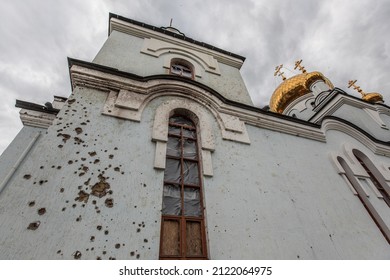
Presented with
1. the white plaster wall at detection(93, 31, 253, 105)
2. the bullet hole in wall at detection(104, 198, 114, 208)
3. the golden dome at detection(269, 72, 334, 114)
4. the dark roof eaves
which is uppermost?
the golden dome at detection(269, 72, 334, 114)

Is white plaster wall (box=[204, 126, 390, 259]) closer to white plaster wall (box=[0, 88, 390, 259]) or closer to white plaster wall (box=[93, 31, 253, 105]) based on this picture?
white plaster wall (box=[0, 88, 390, 259])

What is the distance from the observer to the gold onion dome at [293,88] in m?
15.1

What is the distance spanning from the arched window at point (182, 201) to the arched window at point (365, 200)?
14.7 feet

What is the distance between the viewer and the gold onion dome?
15075 millimetres

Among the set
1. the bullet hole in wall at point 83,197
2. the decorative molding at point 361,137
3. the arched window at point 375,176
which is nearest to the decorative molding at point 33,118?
the bullet hole in wall at point 83,197

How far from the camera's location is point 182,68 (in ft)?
20.0

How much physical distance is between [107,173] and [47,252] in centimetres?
109

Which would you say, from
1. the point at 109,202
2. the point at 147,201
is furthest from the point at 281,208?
the point at 109,202

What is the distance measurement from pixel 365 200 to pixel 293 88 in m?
13.3

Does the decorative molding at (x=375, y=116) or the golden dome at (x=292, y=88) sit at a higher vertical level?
the golden dome at (x=292, y=88)

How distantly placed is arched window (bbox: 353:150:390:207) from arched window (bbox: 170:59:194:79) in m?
6.00

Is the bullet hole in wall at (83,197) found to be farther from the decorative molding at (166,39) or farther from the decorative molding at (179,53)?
the decorative molding at (166,39)

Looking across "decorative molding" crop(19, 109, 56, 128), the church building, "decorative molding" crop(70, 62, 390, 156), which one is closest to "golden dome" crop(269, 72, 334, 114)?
the church building

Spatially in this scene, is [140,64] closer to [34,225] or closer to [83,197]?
[83,197]
